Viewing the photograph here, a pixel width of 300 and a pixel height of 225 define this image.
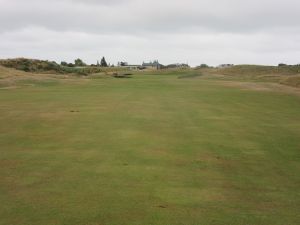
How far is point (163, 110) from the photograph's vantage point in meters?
22.1

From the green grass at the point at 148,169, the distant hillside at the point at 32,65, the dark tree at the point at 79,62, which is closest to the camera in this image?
the green grass at the point at 148,169

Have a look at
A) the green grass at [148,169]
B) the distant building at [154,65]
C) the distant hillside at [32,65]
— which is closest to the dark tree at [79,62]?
the distant building at [154,65]

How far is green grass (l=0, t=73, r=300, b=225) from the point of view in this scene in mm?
7695

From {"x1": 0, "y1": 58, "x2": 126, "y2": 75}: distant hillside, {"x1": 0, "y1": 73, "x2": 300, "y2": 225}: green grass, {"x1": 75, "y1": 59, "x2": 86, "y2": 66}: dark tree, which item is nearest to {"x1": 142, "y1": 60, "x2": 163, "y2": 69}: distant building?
{"x1": 75, "y1": 59, "x2": 86, "y2": 66}: dark tree

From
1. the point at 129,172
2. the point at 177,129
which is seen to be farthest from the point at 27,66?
Result: the point at 129,172

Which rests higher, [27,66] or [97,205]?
[97,205]

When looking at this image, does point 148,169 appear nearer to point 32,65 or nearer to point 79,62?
point 32,65

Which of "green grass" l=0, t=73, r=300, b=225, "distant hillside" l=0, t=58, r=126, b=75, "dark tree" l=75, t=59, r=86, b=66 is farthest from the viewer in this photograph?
"dark tree" l=75, t=59, r=86, b=66

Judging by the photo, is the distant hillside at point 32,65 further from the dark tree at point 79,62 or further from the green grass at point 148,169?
the dark tree at point 79,62

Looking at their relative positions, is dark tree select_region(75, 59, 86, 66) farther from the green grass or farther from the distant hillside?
the green grass

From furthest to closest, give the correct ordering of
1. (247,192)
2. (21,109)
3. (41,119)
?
(21,109)
(41,119)
(247,192)

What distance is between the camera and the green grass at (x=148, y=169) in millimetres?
7695

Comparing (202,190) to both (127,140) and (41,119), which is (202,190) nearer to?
(127,140)

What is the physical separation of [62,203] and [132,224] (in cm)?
147
